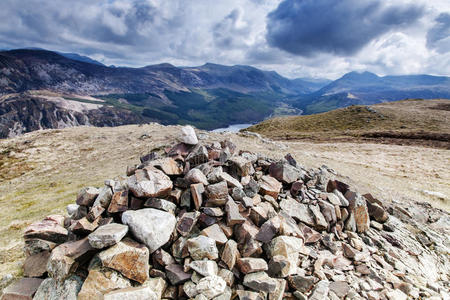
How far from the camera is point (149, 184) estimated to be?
1014 centimetres

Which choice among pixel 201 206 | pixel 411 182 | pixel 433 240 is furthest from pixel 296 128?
pixel 201 206

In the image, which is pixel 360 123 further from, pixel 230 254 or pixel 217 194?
pixel 230 254

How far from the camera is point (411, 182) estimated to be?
2866 centimetres

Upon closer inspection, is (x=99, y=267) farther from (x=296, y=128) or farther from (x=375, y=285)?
(x=296, y=128)

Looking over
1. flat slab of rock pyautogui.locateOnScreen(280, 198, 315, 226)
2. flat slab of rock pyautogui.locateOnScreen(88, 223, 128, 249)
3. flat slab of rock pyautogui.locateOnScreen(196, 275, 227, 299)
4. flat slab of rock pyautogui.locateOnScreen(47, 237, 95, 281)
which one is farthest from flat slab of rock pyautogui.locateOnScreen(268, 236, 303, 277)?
flat slab of rock pyautogui.locateOnScreen(47, 237, 95, 281)

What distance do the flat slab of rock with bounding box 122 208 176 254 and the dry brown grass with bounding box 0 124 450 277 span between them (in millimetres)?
7001

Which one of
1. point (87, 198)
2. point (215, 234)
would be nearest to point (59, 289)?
point (87, 198)

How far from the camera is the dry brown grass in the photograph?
21531mm

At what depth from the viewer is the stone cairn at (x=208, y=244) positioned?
7691 mm

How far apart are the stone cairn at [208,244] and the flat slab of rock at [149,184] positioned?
5cm

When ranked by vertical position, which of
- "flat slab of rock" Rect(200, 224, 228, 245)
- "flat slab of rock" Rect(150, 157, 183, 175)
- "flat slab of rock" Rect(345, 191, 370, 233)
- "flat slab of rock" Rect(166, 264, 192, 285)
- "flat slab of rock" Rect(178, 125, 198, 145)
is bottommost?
"flat slab of rock" Rect(345, 191, 370, 233)

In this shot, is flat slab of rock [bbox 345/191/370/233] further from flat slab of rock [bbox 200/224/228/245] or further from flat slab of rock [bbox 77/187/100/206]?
flat slab of rock [bbox 77/187/100/206]

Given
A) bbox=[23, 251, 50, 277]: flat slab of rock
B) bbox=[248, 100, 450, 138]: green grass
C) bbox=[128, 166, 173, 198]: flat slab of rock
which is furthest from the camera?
bbox=[248, 100, 450, 138]: green grass

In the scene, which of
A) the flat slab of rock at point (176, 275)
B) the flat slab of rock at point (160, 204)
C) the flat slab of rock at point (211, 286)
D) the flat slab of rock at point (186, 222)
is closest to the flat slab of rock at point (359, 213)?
the flat slab of rock at point (211, 286)
